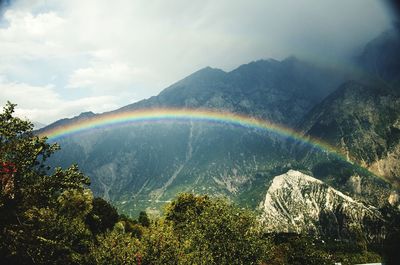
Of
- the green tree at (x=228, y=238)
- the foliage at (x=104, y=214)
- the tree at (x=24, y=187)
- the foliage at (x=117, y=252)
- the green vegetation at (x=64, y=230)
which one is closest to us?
the tree at (x=24, y=187)

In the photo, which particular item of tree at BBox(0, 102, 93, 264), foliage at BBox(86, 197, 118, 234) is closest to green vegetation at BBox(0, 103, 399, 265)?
tree at BBox(0, 102, 93, 264)

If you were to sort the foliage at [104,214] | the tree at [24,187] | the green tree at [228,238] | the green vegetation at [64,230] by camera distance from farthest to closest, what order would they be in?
the foliage at [104,214]
the green tree at [228,238]
the green vegetation at [64,230]
the tree at [24,187]

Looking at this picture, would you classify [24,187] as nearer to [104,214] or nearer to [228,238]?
[228,238]

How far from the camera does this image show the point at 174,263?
139ft

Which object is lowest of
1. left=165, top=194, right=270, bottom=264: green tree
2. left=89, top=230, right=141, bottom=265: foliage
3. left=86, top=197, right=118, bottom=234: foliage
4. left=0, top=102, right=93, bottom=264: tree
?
left=86, top=197, right=118, bottom=234: foliage

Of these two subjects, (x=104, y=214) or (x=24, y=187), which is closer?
(x=24, y=187)

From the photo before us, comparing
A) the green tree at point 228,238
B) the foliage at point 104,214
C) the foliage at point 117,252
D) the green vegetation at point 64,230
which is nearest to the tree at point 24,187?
the green vegetation at point 64,230

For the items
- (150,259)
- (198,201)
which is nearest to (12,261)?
(150,259)

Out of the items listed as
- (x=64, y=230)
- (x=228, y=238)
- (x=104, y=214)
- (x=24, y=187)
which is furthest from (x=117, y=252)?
(x=104, y=214)

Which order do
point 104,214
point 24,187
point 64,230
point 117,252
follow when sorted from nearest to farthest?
point 24,187 < point 117,252 < point 64,230 < point 104,214

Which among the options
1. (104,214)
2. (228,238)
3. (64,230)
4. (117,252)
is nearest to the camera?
(117,252)

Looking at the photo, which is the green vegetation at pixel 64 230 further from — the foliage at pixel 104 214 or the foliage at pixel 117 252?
the foliage at pixel 104 214

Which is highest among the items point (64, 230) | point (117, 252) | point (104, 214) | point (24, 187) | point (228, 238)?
point (24, 187)

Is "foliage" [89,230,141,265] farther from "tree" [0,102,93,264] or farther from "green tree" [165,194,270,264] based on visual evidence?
"green tree" [165,194,270,264]
